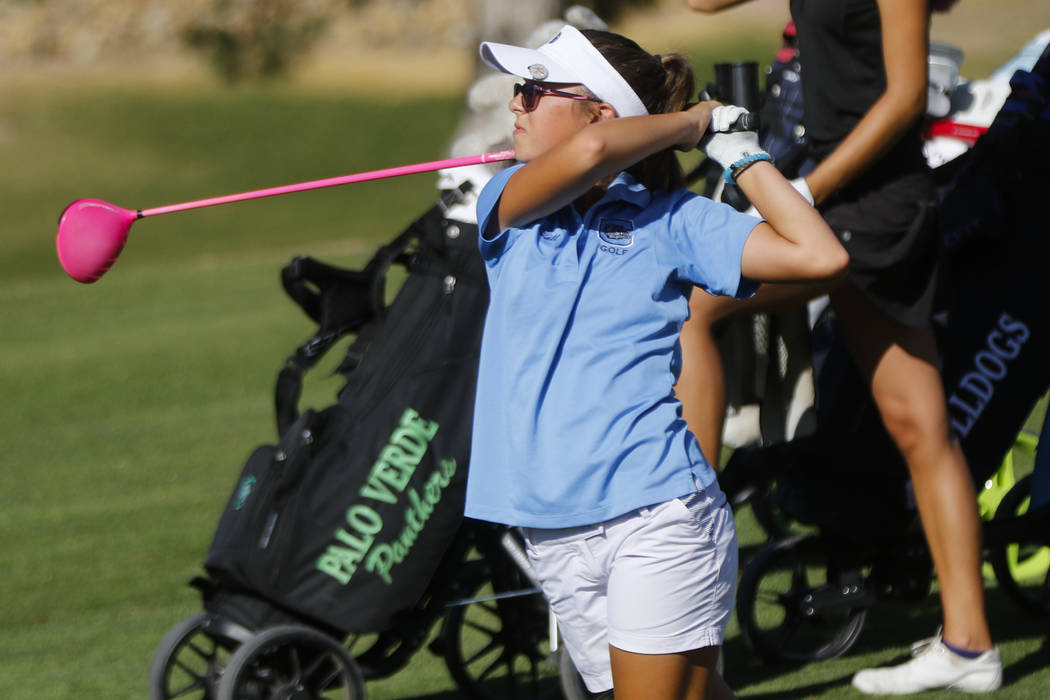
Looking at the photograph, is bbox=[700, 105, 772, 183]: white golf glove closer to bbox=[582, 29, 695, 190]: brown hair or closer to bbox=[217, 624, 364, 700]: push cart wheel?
bbox=[582, 29, 695, 190]: brown hair

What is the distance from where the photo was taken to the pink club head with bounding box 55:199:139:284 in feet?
9.20

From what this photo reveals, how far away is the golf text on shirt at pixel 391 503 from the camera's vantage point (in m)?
3.23

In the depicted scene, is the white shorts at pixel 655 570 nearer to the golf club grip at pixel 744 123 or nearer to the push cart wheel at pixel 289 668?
the golf club grip at pixel 744 123

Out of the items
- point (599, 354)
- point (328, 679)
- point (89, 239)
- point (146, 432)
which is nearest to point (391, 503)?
point (328, 679)

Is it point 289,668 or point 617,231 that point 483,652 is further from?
point 617,231

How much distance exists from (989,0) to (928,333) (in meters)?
34.0

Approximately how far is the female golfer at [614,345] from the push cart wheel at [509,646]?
998mm

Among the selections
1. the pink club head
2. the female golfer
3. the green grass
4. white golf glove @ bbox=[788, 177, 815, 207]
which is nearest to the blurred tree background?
the green grass

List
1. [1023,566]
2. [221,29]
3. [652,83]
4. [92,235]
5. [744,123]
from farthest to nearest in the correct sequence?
[221,29] → [1023,566] → [92,235] → [652,83] → [744,123]

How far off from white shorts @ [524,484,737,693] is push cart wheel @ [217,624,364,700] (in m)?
0.83

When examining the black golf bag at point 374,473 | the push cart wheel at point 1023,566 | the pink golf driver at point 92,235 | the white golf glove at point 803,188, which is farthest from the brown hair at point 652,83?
the push cart wheel at point 1023,566

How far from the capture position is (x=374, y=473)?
327cm

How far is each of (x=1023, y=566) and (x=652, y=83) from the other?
7.38 ft

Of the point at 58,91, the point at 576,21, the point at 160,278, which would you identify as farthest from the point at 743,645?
the point at 58,91
